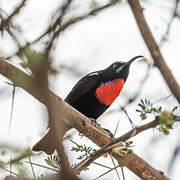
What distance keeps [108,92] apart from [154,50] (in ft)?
10.6

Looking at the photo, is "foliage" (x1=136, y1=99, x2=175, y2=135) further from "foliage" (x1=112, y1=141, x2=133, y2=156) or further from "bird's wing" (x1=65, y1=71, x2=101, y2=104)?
"bird's wing" (x1=65, y1=71, x2=101, y2=104)

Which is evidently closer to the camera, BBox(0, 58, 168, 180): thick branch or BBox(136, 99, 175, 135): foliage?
BBox(136, 99, 175, 135): foliage

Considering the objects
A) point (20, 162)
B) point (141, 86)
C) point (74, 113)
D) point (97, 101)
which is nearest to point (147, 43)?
point (20, 162)

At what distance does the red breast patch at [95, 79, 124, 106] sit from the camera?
15.2ft

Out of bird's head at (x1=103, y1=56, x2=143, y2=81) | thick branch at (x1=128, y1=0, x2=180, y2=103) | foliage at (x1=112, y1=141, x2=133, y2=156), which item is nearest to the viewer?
thick branch at (x1=128, y1=0, x2=180, y2=103)

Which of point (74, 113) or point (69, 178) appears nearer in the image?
point (69, 178)

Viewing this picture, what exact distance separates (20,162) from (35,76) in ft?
4.65

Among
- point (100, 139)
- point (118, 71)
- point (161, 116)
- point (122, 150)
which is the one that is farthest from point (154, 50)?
point (118, 71)

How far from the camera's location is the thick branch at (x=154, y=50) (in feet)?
4.17

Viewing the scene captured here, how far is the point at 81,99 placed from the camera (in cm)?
467

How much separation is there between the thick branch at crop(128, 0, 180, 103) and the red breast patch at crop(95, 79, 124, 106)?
117 inches

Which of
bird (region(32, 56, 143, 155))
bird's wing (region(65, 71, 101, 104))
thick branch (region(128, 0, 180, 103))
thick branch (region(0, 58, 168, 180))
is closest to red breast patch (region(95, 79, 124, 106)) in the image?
bird (region(32, 56, 143, 155))

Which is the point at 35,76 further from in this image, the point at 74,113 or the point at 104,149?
the point at 74,113

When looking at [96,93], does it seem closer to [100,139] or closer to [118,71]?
[118,71]
